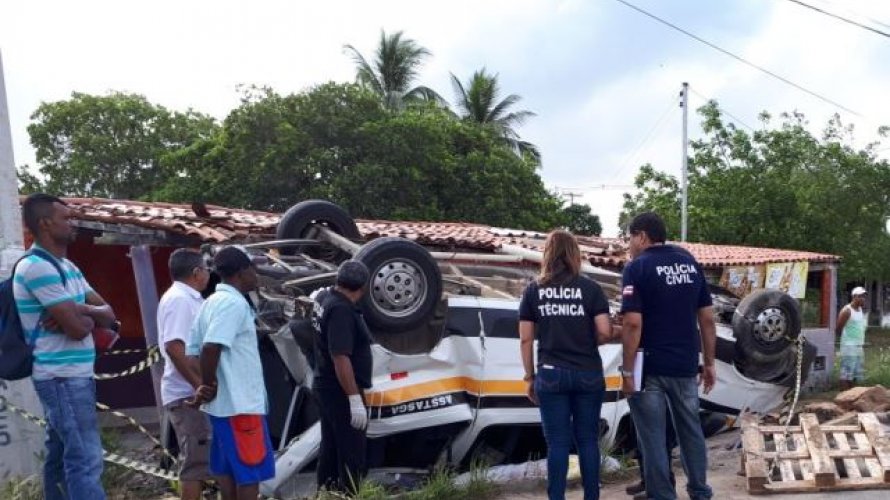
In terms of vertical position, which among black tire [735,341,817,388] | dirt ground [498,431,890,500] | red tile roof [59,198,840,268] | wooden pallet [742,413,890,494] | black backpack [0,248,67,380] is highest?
red tile roof [59,198,840,268]

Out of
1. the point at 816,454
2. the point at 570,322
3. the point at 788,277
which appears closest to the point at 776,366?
the point at 816,454

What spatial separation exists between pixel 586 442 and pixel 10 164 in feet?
14.9

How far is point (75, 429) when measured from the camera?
434 cm

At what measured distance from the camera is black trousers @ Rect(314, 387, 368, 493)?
565 cm

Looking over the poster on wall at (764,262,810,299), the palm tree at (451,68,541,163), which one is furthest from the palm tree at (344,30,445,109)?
the poster on wall at (764,262,810,299)

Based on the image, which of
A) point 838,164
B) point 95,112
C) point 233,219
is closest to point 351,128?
point 95,112

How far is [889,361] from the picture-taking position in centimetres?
1452

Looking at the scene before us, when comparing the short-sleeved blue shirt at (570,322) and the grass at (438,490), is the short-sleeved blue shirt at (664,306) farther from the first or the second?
the grass at (438,490)

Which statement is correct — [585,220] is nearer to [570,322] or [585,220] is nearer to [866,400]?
[866,400]

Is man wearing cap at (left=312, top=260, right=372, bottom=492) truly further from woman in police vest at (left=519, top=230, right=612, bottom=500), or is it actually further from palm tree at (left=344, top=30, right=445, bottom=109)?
palm tree at (left=344, top=30, right=445, bottom=109)

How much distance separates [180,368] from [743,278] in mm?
11545

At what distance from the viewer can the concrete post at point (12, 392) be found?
6219 millimetres

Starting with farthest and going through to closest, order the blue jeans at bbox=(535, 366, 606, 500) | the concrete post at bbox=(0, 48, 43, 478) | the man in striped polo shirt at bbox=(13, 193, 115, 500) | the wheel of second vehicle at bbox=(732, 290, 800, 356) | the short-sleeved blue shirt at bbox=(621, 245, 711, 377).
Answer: the wheel of second vehicle at bbox=(732, 290, 800, 356) < the concrete post at bbox=(0, 48, 43, 478) < the short-sleeved blue shirt at bbox=(621, 245, 711, 377) < the blue jeans at bbox=(535, 366, 606, 500) < the man in striped polo shirt at bbox=(13, 193, 115, 500)

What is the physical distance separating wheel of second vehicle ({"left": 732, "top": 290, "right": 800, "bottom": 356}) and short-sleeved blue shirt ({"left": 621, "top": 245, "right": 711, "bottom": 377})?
348 centimetres
